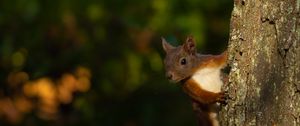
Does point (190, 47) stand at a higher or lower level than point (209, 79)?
higher

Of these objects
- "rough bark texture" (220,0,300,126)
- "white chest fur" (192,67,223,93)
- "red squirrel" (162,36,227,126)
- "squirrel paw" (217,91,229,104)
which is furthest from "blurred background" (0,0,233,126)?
"rough bark texture" (220,0,300,126)

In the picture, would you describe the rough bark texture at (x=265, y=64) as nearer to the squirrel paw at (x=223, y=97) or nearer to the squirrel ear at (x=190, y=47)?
the squirrel paw at (x=223, y=97)

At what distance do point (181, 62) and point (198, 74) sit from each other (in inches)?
4.6

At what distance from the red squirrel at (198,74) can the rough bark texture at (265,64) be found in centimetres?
44

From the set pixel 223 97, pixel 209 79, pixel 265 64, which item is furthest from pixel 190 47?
pixel 265 64

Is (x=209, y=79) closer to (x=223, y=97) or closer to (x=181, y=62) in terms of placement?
(x=181, y=62)

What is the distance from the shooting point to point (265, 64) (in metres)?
3.34

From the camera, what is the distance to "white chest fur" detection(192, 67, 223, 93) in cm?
402

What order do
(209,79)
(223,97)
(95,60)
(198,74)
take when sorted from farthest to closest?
(95,60) < (198,74) < (209,79) < (223,97)

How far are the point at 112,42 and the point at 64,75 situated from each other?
433 millimetres

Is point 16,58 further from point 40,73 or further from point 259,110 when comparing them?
point 259,110

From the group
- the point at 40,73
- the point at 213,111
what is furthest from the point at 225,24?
the point at 213,111

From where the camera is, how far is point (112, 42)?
260 inches

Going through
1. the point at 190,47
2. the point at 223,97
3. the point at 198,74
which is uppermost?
the point at 190,47
